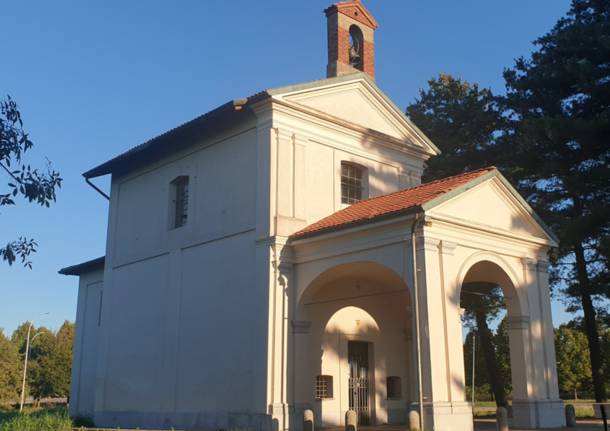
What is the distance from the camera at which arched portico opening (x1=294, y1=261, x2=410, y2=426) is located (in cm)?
1542

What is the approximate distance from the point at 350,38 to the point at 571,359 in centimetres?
2872

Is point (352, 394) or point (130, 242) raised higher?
point (130, 242)

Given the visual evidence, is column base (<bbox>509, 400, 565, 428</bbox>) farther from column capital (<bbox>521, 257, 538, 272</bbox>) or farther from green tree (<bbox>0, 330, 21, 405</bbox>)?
green tree (<bbox>0, 330, 21, 405</bbox>)

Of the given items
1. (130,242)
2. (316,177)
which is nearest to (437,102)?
(316,177)

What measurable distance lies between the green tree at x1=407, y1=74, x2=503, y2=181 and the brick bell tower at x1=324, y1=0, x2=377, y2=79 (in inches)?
251

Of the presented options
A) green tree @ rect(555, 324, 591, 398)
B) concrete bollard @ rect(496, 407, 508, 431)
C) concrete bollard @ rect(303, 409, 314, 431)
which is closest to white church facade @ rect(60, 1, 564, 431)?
concrete bollard @ rect(496, 407, 508, 431)

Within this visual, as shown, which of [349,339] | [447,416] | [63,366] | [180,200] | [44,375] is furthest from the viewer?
[63,366]

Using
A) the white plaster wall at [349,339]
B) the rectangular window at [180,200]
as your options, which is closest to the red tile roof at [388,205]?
the white plaster wall at [349,339]

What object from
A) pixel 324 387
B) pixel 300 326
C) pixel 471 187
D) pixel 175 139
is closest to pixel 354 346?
pixel 324 387

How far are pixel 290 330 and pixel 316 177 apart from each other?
13.4 feet

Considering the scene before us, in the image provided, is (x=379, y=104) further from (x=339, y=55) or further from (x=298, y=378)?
(x=298, y=378)

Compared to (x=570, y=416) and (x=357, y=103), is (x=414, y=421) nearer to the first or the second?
(x=570, y=416)

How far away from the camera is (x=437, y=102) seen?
28078 mm

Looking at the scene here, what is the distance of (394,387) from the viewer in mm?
17938
